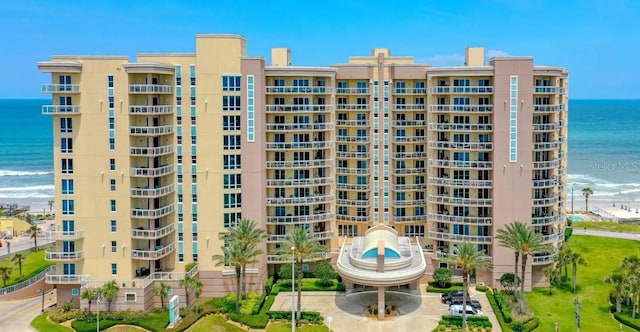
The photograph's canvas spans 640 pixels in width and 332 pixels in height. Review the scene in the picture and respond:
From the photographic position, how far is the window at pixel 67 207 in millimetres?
61188

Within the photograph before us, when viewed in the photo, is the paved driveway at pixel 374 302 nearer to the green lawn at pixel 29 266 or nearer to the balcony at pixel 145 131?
the balcony at pixel 145 131

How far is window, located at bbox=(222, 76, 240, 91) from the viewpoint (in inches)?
2522

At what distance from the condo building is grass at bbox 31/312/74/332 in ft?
11.3

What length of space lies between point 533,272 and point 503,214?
770 centimetres

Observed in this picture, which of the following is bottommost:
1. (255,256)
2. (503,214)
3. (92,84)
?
→ (255,256)

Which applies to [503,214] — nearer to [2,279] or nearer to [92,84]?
[92,84]

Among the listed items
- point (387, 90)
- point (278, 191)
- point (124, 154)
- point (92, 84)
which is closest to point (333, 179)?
point (278, 191)

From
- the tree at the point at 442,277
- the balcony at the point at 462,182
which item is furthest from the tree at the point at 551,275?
the balcony at the point at 462,182

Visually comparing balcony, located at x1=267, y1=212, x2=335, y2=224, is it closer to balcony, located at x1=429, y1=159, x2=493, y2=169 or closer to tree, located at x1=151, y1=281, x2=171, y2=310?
tree, located at x1=151, y1=281, x2=171, y2=310

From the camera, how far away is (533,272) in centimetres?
6756

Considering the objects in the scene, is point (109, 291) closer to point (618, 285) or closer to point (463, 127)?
point (463, 127)

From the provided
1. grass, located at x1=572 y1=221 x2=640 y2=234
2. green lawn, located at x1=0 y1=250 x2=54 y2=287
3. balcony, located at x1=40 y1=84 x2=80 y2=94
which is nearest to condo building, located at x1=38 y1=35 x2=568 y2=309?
balcony, located at x1=40 y1=84 x2=80 y2=94

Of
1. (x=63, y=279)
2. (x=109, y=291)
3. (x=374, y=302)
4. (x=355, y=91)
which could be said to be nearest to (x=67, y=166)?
(x=63, y=279)

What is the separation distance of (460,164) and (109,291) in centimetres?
3841
